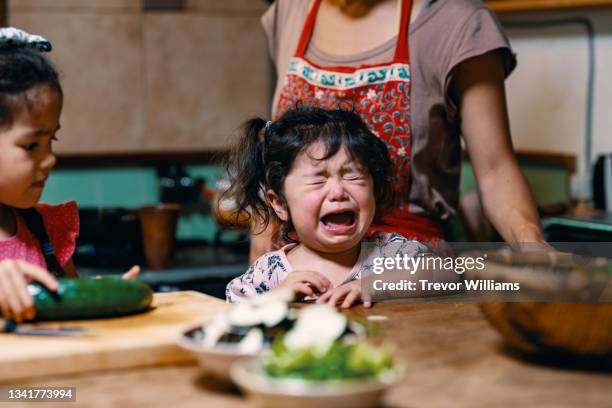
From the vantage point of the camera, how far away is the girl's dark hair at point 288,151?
1788mm

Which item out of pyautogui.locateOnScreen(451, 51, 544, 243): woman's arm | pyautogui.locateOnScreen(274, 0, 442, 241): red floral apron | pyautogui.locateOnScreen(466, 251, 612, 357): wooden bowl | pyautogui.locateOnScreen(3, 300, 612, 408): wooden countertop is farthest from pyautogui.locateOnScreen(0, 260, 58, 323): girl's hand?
pyautogui.locateOnScreen(451, 51, 544, 243): woman's arm

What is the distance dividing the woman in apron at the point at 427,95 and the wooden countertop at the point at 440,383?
0.72 metres

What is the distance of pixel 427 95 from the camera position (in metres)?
1.96

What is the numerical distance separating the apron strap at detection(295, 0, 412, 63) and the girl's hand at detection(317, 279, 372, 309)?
0.66 metres

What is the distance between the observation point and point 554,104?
338cm

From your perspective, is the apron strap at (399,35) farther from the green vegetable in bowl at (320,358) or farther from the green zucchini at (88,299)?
the green vegetable in bowl at (320,358)

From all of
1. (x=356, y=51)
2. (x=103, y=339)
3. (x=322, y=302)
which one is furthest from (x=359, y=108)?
(x=103, y=339)

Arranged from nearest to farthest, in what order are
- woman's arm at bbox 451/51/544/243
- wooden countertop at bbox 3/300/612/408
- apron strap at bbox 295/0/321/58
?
wooden countertop at bbox 3/300/612/408, woman's arm at bbox 451/51/544/243, apron strap at bbox 295/0/321/58

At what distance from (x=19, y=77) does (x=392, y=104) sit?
2.74 feet

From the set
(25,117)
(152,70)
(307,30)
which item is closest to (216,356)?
(25,117)

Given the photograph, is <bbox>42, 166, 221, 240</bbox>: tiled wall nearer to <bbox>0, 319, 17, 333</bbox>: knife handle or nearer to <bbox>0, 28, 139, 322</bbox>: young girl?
<bbox>0, 28, 139, 322</bbox>: young girl

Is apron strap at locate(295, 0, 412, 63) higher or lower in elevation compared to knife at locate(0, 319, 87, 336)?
higher

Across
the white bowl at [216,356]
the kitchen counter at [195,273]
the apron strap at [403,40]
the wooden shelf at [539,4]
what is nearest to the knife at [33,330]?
the white bowl at [216,356]

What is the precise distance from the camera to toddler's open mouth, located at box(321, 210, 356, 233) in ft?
5.72
